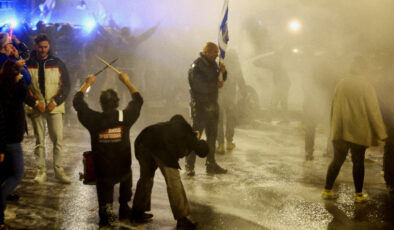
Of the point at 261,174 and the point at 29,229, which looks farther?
the point at 261,174

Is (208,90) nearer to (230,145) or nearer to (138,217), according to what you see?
(230,145)

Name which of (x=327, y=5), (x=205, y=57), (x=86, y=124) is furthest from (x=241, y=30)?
(x=86, y=124)

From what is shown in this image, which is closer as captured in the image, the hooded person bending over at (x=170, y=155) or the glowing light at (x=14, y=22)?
the hooded person bending over at (x=170, y=155)

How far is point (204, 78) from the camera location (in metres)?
6.77

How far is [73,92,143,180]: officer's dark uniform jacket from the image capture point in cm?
440

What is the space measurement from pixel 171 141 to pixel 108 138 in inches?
26.6

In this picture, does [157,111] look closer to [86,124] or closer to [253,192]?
[253,192]

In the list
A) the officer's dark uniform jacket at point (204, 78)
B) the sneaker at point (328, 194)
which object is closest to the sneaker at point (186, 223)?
the sneaker at point (328, 194)

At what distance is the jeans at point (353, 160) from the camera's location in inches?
209

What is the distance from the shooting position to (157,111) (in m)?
15.7

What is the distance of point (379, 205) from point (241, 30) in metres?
16.7

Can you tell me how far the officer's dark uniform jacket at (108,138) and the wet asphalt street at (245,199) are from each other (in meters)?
0.65

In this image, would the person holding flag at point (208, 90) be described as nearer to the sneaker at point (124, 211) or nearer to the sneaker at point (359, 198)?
the sneaker at point (124, 211)

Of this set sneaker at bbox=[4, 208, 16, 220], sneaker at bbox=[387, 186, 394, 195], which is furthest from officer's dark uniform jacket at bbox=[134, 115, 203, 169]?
sneaker at bbox=[387, 186, 394, 195]
